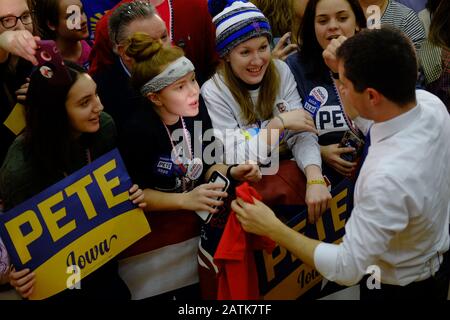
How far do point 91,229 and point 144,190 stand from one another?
0.28 meters

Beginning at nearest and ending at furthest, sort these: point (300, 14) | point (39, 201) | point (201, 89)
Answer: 1. point (39, 201)
2. point (201, 89)
3. point (300, 14)

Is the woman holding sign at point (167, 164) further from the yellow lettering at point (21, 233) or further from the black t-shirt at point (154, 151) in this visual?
the yellow lettering at point (21, 233)

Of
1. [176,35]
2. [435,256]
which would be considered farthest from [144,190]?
[435,256]

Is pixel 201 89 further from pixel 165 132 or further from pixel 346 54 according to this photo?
pixel 346 54

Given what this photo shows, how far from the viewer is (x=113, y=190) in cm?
258

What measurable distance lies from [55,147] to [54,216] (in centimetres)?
29

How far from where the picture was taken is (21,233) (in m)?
2.46

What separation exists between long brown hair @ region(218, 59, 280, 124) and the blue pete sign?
1.45ft

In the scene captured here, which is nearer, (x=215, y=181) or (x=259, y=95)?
(x=215, y=181)

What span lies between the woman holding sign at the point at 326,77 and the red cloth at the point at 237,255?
0.63m

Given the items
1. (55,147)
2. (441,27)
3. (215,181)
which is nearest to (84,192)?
(55,147)

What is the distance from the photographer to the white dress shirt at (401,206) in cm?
200

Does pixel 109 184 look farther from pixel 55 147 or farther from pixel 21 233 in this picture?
pixel 21 233

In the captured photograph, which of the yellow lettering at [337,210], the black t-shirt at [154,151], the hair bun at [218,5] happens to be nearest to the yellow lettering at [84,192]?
the black t-shirt at [154,151]
